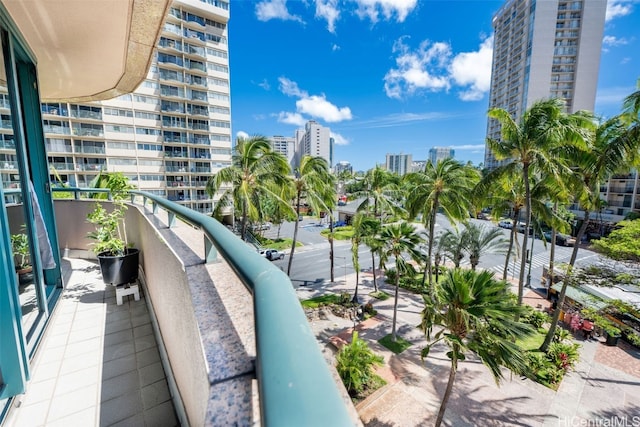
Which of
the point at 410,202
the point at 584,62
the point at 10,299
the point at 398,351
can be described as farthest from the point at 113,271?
the point at 584,62

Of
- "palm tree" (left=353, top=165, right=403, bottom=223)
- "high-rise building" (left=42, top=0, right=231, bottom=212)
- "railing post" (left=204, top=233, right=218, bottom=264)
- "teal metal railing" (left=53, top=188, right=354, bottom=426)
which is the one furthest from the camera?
"high-rise building" (left=42, top=0, right=231, bottom=212)

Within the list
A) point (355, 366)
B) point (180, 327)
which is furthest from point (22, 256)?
point (355, 366)

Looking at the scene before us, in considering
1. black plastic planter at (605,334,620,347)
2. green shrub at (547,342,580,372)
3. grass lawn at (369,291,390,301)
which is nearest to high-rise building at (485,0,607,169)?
black plastic planter at (605,334,620,347)

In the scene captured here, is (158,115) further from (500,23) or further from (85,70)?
(500,23)

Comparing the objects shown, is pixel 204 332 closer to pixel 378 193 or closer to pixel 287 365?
pixel 287 365

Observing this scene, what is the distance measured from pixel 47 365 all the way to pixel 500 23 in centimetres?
8661

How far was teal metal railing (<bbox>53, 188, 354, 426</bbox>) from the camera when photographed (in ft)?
1.37

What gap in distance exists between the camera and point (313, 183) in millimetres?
17344

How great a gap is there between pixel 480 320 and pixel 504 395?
4901 mm

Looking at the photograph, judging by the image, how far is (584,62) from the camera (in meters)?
A: 49.9

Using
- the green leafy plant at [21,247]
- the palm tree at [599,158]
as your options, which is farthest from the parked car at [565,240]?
the green leafy plant at [21,247]

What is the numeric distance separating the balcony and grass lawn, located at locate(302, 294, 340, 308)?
1163 centimetres

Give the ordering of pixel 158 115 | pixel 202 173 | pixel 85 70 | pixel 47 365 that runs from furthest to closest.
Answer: pixel 202 173, pixel 158 115, pixel 85 70, pixel 47 365

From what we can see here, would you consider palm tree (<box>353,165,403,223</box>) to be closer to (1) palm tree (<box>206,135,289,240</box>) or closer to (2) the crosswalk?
(1) palm tree (<box>206,135,289,240</box>)
